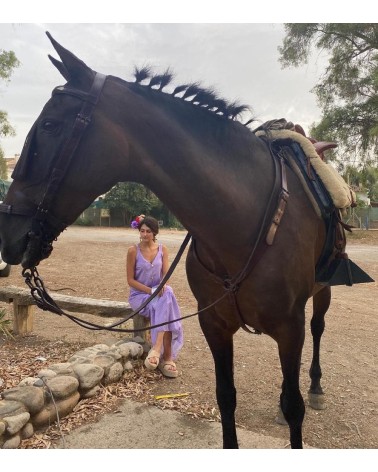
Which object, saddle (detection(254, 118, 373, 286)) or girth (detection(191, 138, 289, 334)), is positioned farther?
saddle (detection(254, 118, 373, 286))

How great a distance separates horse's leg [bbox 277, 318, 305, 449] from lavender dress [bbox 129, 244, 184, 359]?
1945 millimetres

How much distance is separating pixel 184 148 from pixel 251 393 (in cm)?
263

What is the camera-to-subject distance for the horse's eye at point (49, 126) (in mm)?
1731

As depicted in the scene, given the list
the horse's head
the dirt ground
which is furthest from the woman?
the horse's head

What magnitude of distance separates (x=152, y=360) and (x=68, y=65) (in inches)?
117

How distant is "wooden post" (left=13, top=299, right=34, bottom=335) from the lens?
15.9 feet

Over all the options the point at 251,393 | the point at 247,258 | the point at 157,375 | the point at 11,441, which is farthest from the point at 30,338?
the point at 247,258

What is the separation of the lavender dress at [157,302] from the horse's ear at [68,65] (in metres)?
2.71

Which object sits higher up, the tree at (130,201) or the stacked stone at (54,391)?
the tree at (130,201)

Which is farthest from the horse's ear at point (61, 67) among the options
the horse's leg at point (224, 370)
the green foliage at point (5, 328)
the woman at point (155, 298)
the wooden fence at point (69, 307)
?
the green foliage at point (5, 328)

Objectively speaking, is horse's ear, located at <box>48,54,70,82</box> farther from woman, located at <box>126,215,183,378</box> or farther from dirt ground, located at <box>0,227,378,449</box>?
dirt ground, located at <box>0,227,378,449</box>

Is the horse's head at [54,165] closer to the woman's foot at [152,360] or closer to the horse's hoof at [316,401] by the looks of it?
the woman's foot at [152,360]

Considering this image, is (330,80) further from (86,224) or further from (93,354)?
(86,224)

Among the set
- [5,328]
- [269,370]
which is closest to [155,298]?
[269,370]
